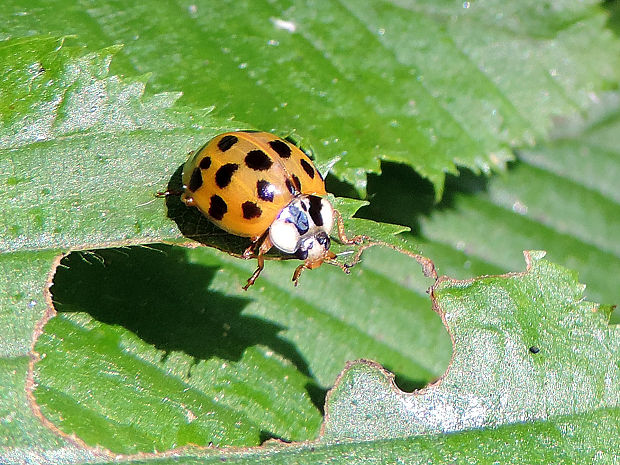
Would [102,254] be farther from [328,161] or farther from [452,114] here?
[452,114]

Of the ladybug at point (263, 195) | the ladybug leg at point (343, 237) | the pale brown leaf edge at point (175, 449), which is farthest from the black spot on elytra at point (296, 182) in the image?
the pale brown leaf edge at point (175, 449)

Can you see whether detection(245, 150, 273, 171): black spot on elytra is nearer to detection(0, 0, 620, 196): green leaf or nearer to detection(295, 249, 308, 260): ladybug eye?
detection(295, 249, 308, 260): ladybug eye

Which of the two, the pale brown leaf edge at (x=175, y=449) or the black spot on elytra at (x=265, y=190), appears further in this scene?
the black spot on elytra at (x=265, y=190)

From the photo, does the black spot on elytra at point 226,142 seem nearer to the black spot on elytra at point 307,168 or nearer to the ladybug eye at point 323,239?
the black spot on elytra at point 307,168

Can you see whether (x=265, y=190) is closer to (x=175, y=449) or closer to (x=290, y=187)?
(x=290, y=187)

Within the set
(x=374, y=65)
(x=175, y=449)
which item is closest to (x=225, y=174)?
(x=175, y=449)

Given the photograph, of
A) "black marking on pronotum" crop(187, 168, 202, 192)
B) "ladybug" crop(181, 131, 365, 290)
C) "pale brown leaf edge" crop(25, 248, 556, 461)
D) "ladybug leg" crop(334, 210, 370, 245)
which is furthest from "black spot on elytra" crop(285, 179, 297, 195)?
"pale brown leaf edge" crop(25, 248, 556, 461)

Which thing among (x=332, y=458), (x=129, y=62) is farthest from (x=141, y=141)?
(x=332, y=458)
